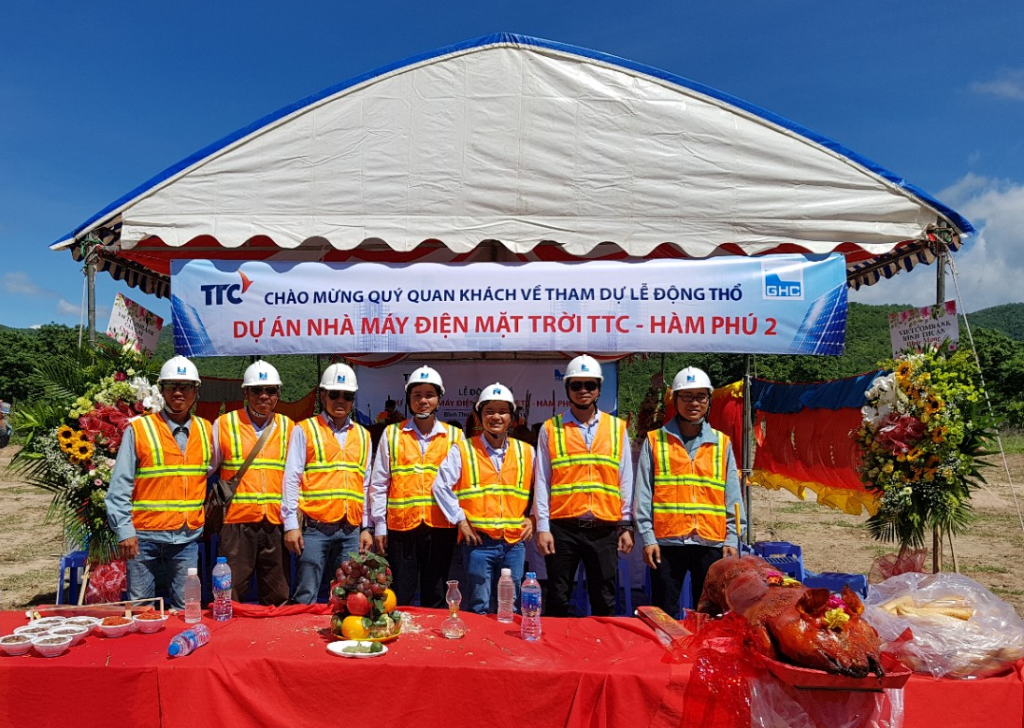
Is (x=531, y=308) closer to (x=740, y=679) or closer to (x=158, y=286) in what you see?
(x=740, y=679)

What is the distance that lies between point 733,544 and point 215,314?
409cm

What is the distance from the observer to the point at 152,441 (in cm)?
448

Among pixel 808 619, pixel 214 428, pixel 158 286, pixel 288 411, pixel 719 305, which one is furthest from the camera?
pixel 288 411

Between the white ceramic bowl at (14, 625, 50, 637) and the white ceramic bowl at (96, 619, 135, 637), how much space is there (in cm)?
20

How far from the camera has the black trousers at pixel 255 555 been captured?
463cm

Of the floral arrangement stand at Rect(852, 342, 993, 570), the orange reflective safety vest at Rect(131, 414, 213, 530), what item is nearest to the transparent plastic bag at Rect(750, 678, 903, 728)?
the floral arrangement stand at Rect(852, 342, 993, 570)

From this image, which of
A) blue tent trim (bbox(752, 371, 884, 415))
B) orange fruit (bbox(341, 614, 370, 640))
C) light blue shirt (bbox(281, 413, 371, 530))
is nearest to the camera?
orange fruit (bbox(341, 614, 370, 640))

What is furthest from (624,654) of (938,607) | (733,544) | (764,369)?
(764,369)

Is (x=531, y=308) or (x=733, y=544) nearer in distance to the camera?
(x=733, y=544)

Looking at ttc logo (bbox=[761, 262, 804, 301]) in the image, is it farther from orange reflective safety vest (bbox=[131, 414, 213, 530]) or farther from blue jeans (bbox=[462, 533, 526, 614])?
orange reflective safety vest (bbox=[131, 414, 213, 530])

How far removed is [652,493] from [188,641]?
2.72 m

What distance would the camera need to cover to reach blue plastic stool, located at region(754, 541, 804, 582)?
19.1 feet

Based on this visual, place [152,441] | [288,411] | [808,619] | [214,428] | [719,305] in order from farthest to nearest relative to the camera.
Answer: [288,411]
[719,305]
[214,428]
[152,441]
[808,619]

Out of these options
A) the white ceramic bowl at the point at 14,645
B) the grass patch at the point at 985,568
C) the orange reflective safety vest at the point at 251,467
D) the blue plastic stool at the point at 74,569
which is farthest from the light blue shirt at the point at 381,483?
the grass patch at the point at 985,568
